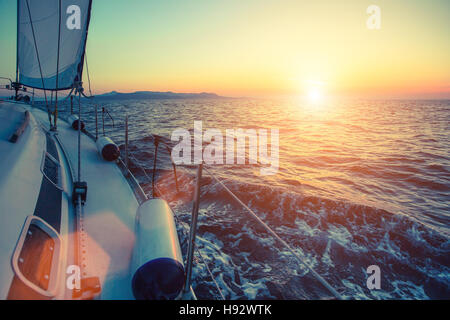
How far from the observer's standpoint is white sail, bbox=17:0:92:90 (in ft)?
20.0

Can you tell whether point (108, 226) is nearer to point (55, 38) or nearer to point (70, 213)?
A: point (70, 213)

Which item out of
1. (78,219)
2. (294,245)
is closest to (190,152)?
(294,245)

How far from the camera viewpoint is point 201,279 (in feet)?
13.0

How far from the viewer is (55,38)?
6.95 m

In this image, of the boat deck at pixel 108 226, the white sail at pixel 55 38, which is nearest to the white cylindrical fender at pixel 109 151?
the boat deck at pixel 108 226

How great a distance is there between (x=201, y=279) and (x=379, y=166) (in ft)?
31.6

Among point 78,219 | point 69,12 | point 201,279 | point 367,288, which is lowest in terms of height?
point 367,288

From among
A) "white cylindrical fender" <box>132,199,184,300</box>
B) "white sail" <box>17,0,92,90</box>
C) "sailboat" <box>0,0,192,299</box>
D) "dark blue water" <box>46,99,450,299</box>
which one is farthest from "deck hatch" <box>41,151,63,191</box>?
"white cylindrical fender" <box>132,199,184,300</box>

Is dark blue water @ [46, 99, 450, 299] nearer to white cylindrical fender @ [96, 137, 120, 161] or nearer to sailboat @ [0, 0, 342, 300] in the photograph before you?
white cylindrical fender @ [96, 137, 120, 161]

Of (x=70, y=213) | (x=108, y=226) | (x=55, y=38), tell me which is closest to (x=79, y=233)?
(x=108, y=226)

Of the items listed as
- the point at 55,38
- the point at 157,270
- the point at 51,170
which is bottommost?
the point at 157,270

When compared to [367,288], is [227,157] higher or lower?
higher
